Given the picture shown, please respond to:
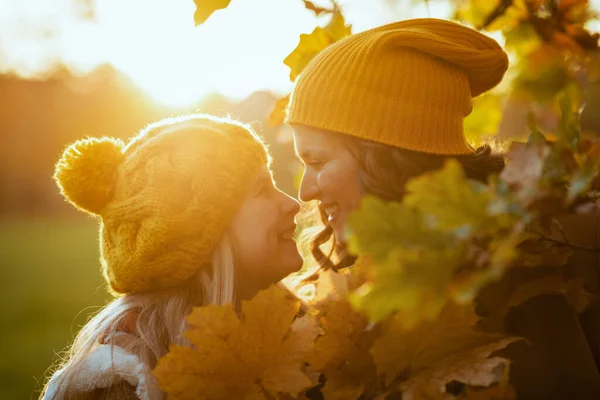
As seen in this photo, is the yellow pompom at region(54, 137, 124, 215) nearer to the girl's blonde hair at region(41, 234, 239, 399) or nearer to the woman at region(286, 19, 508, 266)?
the girl's blonde hair at region(41, 234, 239, 399)

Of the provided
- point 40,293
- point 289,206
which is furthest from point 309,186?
point 40,293

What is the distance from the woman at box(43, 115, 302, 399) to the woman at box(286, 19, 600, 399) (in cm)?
27

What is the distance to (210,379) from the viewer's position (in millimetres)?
916

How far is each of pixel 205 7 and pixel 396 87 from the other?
0.82 metres

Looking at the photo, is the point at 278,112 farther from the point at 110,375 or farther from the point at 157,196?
the point at 110,375

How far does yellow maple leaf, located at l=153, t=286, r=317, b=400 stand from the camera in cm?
89

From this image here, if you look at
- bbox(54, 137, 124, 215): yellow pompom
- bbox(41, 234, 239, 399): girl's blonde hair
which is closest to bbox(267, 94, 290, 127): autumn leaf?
bbox(41, 234, 239, 399): girl's blonde hair

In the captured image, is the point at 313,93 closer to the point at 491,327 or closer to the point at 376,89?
the point at 376,89

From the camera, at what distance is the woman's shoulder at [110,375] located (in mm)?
1475

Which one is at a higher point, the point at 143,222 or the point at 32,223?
the point at 143,222

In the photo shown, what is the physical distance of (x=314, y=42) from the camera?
5.88 ft

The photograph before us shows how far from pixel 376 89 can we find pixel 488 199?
125cm

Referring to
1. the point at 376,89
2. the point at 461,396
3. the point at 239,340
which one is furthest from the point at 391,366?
the point at 376,89

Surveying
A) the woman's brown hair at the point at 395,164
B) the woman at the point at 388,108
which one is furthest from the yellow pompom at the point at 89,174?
the woman's brown hair at the point at 395,164
